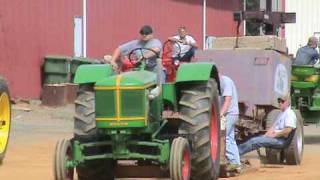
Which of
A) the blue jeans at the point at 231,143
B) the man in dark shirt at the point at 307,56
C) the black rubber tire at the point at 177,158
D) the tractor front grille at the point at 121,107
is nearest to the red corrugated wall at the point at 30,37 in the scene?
→ the man in dark shirt at the point at 307,56

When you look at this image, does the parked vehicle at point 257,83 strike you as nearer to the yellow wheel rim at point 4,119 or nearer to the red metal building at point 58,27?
the yellow wheel rim at point 4,119

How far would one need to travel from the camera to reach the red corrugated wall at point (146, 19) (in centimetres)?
2522

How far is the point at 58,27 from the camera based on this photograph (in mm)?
23594

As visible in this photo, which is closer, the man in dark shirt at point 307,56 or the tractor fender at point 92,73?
the tractor fender at point 92,73

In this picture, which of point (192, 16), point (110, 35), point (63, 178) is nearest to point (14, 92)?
point (110, 35)

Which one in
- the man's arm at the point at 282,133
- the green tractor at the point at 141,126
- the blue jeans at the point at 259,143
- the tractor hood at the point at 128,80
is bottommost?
the blue jeans at the point at 259,143

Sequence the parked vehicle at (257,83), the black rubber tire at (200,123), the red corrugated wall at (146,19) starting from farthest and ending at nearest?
the red corrugated wall at (146,19) → the parked vehicle at (257,83) → the black rubber tire at (200,123)

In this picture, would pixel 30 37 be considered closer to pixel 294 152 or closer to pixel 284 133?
pixel 294 152

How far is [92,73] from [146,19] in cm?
1733

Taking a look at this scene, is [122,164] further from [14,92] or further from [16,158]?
[14,92]

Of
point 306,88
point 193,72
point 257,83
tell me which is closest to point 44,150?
point 257,83

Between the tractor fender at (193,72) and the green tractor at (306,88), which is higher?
the tractor fender at (193,72)

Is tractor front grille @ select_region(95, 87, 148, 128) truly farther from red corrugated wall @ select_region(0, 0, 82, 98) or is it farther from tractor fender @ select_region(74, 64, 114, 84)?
red corrugated wall @ select_region(0, 0, 82, 98)

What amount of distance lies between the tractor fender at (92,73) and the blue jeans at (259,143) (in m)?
3.55
